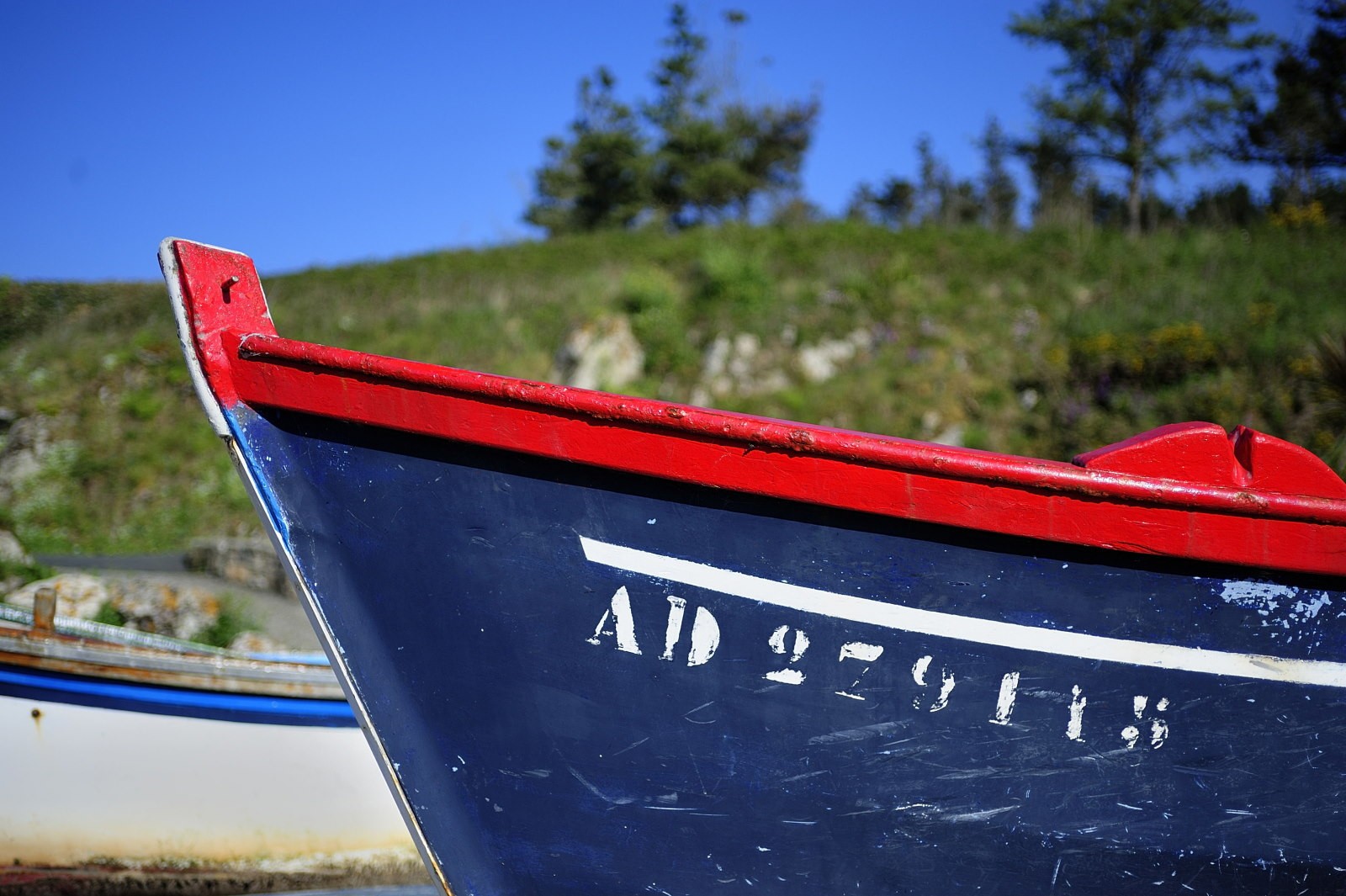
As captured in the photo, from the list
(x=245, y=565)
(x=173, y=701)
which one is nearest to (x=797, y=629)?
(x=173, y=701)

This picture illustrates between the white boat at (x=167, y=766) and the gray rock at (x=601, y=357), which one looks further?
the gray rock at (x=601, y=357)

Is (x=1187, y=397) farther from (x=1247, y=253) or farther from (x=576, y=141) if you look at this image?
(x=576, y=141)

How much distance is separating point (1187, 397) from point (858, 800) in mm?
9548

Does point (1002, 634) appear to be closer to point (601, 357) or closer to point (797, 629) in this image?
point (797, 629)

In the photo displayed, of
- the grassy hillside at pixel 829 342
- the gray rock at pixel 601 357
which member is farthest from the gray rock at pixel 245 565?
the gray rock at pixel 601 357

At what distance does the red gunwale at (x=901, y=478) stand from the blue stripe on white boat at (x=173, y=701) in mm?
3121

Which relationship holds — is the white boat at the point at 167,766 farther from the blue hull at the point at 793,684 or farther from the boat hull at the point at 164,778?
the blue hull at the point at 793,684

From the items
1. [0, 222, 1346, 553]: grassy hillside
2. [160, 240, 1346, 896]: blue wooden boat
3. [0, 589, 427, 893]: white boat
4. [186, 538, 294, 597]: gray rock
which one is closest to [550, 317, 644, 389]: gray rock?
[0, 222, 1346, 553]: grassy hillside

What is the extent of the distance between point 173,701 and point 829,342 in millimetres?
10749

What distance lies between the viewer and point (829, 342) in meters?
13.6

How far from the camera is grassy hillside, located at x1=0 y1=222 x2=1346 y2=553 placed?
10836 millimetres

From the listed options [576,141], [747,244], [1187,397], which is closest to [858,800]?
[1187,397]

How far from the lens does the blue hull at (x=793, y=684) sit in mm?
2131

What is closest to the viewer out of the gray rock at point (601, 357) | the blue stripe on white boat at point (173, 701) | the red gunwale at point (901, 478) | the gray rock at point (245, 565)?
the red gunwale at point (901, 478)
